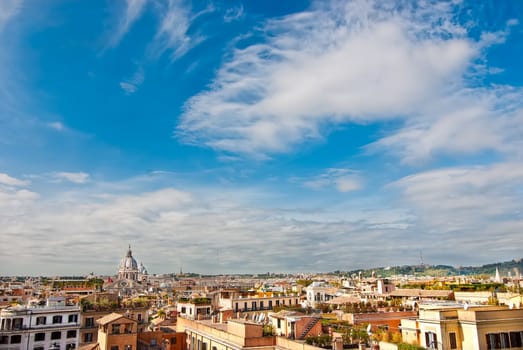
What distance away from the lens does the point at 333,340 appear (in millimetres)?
38750

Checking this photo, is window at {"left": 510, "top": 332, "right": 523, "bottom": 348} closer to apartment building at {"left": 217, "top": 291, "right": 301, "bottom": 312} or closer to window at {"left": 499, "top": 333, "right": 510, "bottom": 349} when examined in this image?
window at {"left": 499, "top": 333, "right": 510, "bottom": 349}

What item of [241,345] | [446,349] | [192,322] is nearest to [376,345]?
[446,349]

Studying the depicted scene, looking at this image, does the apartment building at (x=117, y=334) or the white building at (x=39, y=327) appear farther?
the white building at (x=39, y=327)

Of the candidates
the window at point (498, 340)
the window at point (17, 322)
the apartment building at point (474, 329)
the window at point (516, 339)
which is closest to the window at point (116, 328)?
the window at point (17, 322)

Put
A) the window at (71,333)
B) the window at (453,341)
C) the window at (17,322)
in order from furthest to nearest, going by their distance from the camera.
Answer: the window at (71,333) → the window at (17,322) → the window at (453,341)

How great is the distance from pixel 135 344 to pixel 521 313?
38.4 metres

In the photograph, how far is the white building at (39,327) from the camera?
56000 millimetres

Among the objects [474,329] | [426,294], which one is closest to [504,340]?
[474,329]

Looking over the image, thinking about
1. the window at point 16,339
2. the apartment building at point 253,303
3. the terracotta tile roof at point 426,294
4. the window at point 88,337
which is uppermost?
the terracotta tile roof at point 426,294

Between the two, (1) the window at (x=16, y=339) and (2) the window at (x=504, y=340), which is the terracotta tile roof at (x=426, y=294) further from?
(1) the window at (x=16, y=339)

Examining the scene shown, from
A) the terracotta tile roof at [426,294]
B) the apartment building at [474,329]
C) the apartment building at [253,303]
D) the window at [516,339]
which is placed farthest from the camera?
the terracotta tile roof at [426,294]

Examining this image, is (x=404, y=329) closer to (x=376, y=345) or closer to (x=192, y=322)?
(x=376, y=345)

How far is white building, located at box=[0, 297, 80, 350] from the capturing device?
5600 cm

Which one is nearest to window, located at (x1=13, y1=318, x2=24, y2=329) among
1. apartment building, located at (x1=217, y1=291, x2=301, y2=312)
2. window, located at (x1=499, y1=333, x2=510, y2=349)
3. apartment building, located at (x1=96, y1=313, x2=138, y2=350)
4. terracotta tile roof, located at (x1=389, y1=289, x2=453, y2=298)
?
apartment building, located at (x1=96, y1=313, x2=138, y2=350)
